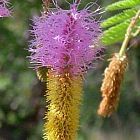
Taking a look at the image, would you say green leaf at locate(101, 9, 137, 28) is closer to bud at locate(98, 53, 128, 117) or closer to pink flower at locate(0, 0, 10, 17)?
bud at locate(98, 53, 128, 117)

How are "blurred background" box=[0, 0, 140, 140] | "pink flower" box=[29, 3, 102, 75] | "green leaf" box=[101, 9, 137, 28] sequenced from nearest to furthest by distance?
"pink flower" box=[29, 3, 102, 75] → "green leaf" box=[101, 9, 137, 28] → "blurred background" box=[0, 0, 140, 140]

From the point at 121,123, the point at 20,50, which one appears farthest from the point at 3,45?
the point at 121,123

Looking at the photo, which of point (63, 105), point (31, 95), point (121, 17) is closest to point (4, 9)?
point (63, 105)

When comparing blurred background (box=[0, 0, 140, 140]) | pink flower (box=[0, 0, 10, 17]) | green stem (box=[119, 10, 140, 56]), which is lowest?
blurred background (box=[0, 0, 140, 140])

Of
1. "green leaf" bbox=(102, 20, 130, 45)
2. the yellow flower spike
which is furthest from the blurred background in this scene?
the yellow flower spike

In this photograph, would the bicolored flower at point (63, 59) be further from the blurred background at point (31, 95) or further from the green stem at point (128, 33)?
the blurred background at point (31, 95)

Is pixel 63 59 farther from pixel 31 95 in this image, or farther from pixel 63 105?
pixel 31 95

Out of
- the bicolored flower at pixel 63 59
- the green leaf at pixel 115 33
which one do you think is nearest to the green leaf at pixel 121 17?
the green leaf at pixel 115 33
